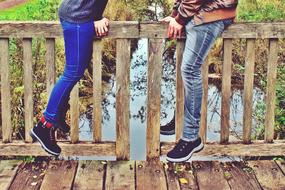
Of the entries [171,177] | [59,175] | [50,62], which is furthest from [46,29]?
[171,177]

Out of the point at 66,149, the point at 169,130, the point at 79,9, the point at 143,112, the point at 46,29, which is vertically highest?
the point at 79,9

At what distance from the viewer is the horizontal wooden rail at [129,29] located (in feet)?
14.7

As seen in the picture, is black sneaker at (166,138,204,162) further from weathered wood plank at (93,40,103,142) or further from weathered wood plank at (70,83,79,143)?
weathered wood plank at (70,83,79,143)

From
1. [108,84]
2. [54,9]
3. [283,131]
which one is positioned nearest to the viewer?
[283,131]

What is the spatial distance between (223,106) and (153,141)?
1.87 ft

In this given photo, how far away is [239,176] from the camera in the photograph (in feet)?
14.6

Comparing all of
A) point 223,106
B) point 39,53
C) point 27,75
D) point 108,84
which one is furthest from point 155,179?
point 108,84

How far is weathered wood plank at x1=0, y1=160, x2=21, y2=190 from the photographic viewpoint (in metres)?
4.32

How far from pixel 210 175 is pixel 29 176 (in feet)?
4.11

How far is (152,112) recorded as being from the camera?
4.65 m

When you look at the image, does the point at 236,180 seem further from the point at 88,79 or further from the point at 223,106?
the point at 88,79

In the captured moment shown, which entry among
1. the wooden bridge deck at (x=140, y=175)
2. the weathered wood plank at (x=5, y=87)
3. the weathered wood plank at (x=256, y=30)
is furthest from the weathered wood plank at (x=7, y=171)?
the weathered wood plank at (x=256, y=30)

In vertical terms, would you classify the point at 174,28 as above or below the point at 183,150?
above

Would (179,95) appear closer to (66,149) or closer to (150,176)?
(150,176)
